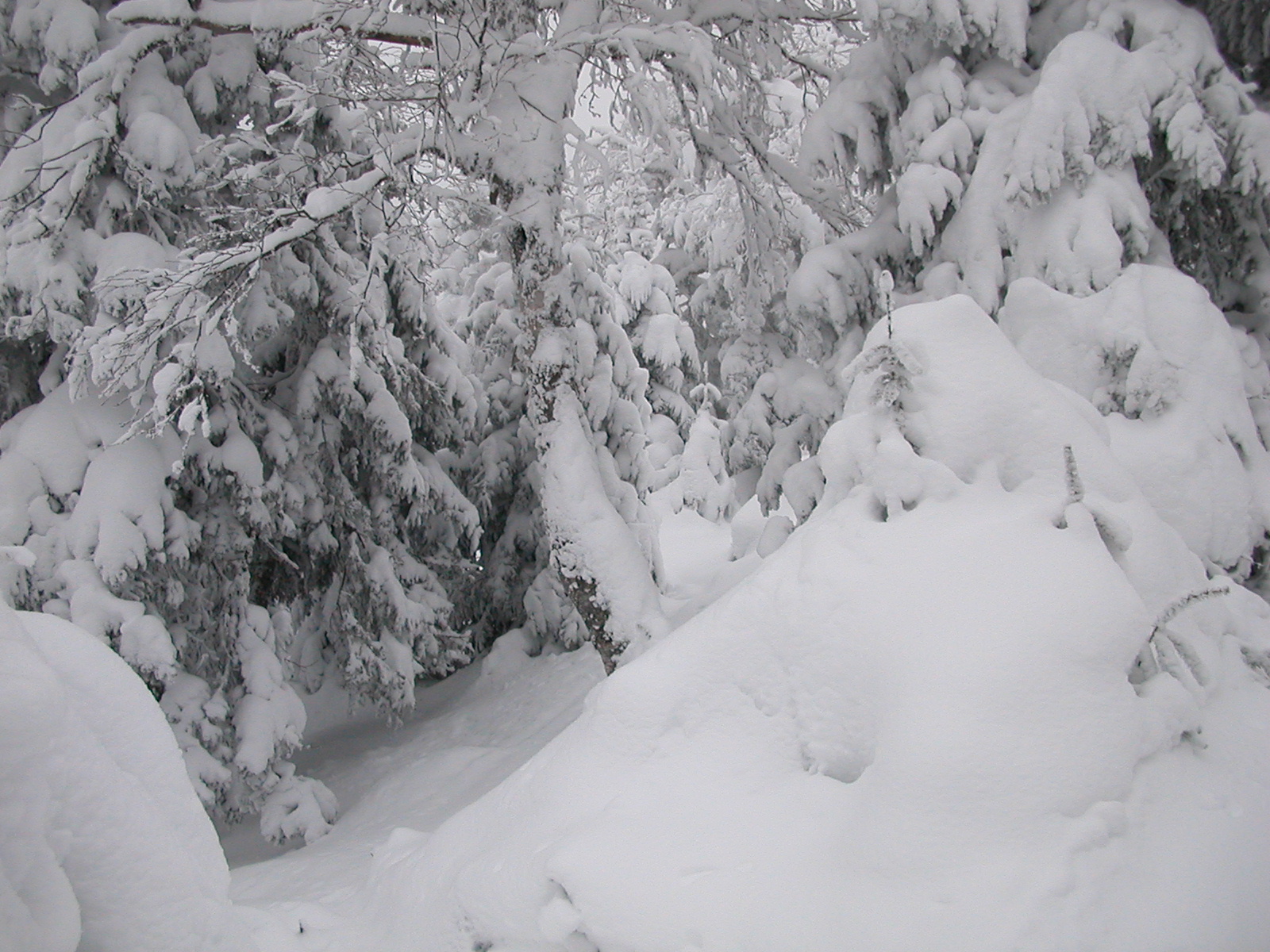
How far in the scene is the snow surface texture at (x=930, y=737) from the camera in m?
2.24

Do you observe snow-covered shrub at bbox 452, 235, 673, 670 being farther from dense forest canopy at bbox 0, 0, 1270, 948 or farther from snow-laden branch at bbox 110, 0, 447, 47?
snow-laden branch at bbox 110, 0, 447, 47

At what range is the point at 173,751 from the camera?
2.16m

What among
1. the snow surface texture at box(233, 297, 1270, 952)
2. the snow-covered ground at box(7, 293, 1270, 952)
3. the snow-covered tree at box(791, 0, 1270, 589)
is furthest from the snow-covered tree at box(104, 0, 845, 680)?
the snow surface texture at box(233, 297, 1270, 952)

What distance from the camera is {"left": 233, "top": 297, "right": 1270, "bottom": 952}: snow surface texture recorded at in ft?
7.34

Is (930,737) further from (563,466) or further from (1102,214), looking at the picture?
(563,466)

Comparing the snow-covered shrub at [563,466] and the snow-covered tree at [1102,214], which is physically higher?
the snow-covered tree at [1102,214]

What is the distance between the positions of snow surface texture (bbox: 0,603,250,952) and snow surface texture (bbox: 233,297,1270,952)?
4.64 feet

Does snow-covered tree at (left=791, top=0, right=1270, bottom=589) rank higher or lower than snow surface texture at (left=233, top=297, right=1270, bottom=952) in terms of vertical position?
higher

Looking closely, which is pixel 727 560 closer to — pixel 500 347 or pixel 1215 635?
pixel 500 347

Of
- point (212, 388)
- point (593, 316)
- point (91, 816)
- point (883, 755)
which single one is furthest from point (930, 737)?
point (593, 316)

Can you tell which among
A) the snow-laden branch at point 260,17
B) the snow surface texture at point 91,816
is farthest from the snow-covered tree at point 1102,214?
the snow-laden branch at point 260,17

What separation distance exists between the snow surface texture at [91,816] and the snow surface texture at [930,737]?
1.41 m

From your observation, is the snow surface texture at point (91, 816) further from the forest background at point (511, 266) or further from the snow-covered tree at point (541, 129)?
the snow-covered tree at point (541, 129)

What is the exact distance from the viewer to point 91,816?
1676mm
